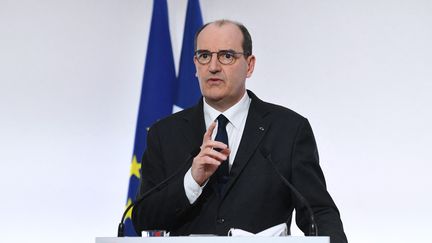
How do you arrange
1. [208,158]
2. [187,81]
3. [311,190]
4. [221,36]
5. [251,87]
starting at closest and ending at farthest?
1. [208,158]
2. [311,190]
3. [221,36]
4. [187,81]
5. [251,87]

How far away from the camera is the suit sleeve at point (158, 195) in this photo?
2.53m

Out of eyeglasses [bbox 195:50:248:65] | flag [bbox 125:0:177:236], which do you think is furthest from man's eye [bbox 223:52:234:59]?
flag [bbox 125:0:177:236]

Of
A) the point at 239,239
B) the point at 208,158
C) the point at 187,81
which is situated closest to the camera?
the point at 239,239

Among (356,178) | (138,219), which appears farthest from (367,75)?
(138,219)

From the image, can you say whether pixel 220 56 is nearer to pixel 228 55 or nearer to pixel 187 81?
pixel 228 55

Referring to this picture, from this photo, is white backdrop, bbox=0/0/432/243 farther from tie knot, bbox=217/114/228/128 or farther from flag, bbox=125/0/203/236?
tie knot, bbox=217/114/228/128

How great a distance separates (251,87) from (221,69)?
261 centimetres

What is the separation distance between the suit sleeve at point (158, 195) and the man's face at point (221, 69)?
10.2 inches

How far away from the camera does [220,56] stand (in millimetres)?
2723

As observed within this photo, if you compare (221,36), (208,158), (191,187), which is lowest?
(191,187)

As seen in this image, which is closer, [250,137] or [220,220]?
[220,220]

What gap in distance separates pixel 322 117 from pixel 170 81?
3.37 ft

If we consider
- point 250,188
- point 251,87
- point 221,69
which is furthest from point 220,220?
point 251,87

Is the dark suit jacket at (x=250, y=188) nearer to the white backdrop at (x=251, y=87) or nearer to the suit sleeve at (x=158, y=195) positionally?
the suit sleeve at (x=158, y=195)
